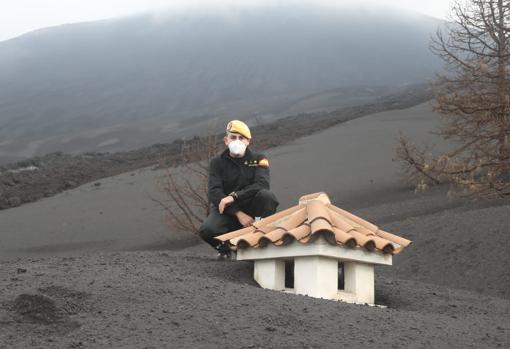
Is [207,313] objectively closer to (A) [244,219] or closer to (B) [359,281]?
(B) [359,281]

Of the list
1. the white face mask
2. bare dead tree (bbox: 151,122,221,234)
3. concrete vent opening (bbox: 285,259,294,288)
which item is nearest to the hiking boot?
concrete vent opening (bbox: 285,259,294,288)

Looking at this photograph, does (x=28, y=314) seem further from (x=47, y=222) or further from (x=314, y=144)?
(x=314, y=144)

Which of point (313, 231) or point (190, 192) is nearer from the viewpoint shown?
point (313, 231)

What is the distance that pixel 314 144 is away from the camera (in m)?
26.7

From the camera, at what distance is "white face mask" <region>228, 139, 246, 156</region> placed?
7379 millimetres

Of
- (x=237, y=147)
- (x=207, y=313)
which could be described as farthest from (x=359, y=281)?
(x=207, y=313)

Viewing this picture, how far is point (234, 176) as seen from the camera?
24.7 feet

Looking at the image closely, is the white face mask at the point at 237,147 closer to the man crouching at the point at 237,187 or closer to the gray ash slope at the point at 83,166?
the man crouching at the point at 237,187

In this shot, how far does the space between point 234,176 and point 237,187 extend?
12 centimetres

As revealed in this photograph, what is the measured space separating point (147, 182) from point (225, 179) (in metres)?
17.2

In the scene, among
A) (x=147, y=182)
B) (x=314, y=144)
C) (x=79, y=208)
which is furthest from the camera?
(x=314, y=144)

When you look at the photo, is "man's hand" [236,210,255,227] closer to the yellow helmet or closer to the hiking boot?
the hiking boot

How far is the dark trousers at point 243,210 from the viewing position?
A: 24.0 ft

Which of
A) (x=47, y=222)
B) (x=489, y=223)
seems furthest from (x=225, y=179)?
(x=47, y=222)
